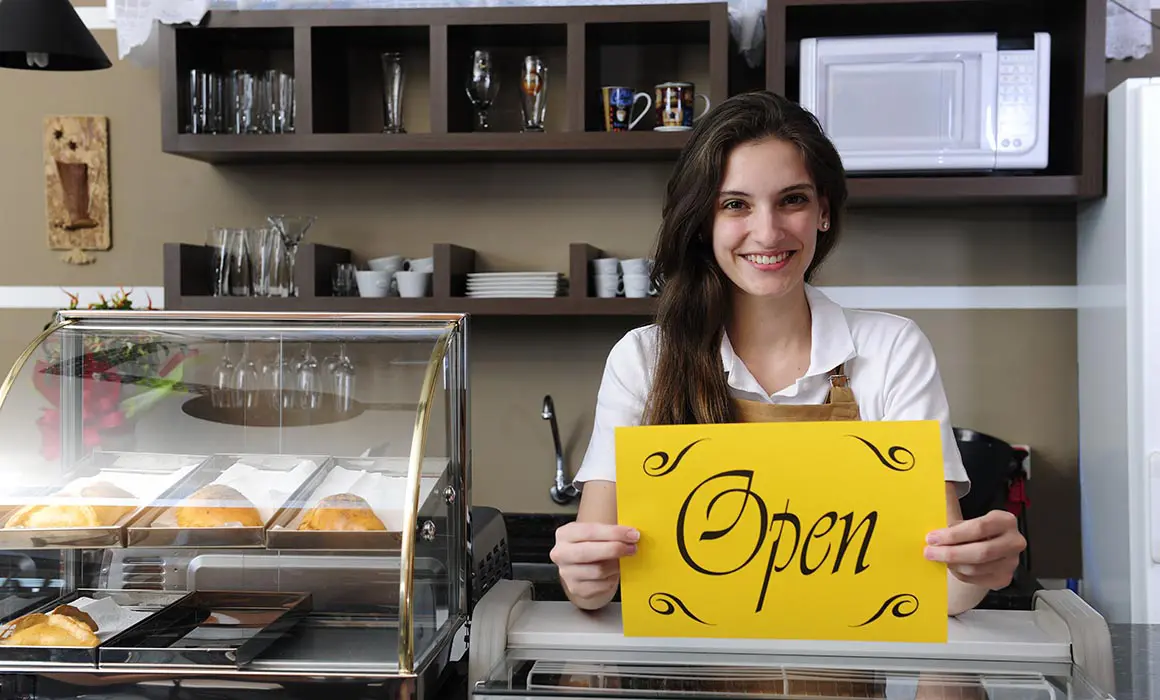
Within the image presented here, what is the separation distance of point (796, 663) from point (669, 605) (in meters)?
0.14

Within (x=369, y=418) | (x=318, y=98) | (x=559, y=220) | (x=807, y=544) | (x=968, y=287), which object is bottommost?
(x=807, y=544)

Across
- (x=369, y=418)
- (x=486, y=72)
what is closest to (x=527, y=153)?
(x=486, y=72)

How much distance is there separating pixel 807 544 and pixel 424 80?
2344 millimetres

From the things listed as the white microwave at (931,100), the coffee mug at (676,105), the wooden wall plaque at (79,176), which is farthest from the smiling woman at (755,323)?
the wooden wall plaque at (79,176)

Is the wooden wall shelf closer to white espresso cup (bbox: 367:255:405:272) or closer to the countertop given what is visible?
white espresso cup (bbox: 367:255:405:272)

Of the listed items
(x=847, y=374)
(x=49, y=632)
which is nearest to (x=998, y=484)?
(x=847, y=374)

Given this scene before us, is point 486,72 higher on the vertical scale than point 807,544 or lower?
higher

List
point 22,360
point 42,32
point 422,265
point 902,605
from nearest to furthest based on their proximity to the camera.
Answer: point 902,605 → point 22,360 → point 42,32 → point 422,265

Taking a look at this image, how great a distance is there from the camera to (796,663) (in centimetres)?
106

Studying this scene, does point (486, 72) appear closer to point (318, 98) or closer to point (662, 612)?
point (318, 98)

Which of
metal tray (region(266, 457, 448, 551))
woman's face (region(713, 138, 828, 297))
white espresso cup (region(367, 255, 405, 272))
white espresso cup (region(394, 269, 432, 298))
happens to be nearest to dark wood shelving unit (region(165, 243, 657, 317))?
white espresso cup (region(394, 269, 432, 298))

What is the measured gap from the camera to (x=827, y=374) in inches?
64.4

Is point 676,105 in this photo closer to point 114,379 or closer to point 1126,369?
point 1126,369

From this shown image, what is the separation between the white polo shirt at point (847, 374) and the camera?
5.20 ft
